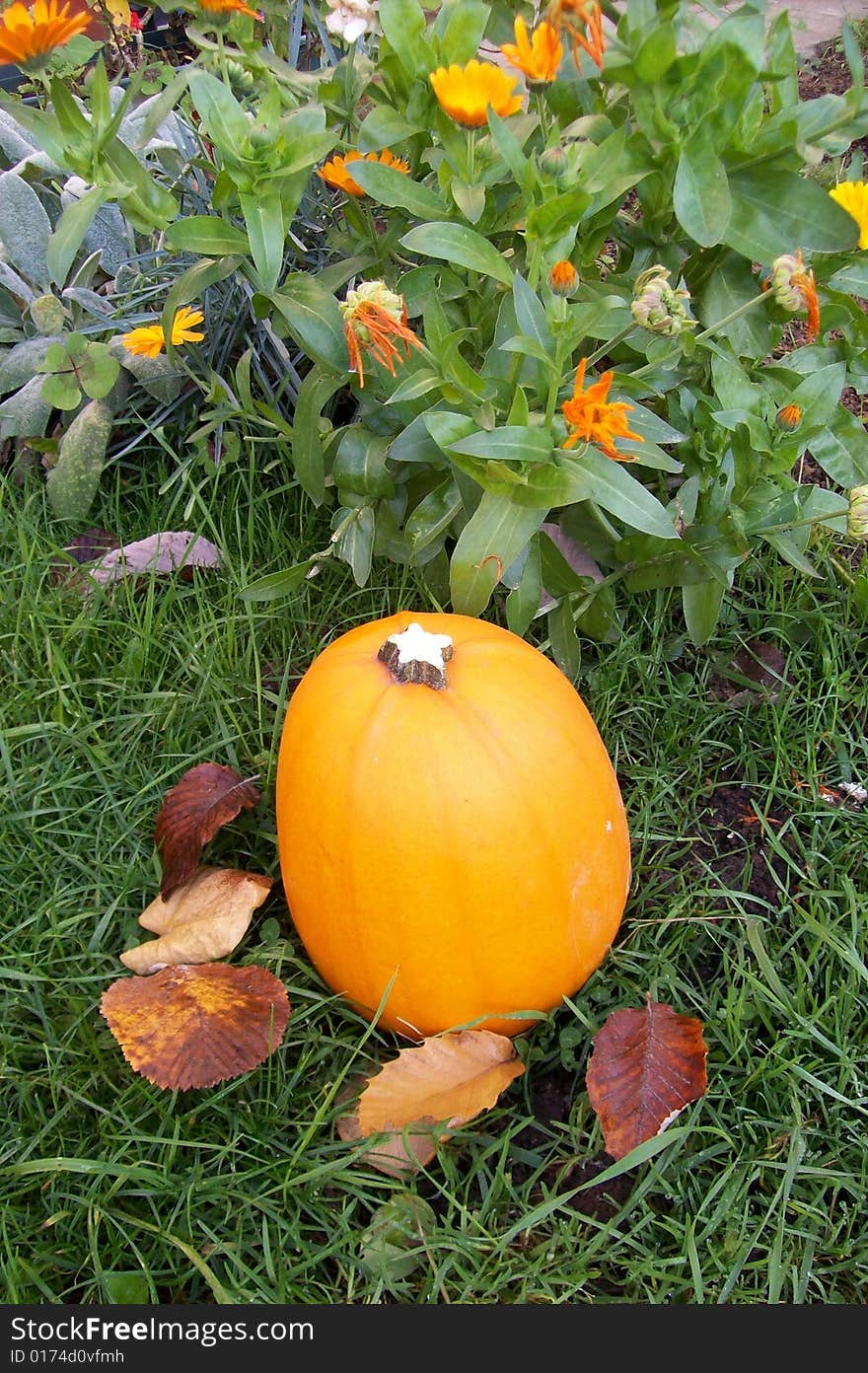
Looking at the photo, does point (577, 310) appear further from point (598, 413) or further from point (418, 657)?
point (418, 657)

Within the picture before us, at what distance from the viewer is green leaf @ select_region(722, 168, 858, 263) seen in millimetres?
1537

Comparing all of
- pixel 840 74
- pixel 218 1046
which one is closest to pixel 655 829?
pixel 218 1046

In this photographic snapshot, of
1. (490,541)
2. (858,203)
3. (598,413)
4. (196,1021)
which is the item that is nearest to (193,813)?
(196,1021)

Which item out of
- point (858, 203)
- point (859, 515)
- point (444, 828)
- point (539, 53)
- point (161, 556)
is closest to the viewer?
point (444, 828)

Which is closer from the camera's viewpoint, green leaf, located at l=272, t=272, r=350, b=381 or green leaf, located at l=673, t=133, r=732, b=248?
green leaf, located at l=673, t=133, r=732, b=248

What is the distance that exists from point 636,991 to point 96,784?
2.97ft

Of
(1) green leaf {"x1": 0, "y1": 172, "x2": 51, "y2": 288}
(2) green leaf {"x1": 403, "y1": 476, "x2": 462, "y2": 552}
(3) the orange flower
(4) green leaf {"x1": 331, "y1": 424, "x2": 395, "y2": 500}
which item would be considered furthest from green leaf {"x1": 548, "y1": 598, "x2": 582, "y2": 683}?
(1) green leaf {"x1": 0, "y1": 172, "x2": 51, "y2": 288}

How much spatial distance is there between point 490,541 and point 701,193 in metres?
0.55

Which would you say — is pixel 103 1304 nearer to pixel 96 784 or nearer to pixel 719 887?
pixel 96 784

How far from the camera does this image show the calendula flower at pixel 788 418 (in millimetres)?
1521

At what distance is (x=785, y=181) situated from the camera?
1.56 metres

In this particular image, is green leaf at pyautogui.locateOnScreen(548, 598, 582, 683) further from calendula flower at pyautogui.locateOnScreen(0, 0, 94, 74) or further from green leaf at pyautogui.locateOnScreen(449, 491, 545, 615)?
calendula flower at pyautogui.locateOnScreen(0, 0, 94, 74)

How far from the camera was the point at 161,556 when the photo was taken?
6.79 ft

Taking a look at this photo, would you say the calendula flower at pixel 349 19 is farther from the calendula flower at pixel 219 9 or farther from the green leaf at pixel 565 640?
the green leaf at pixel 565 640
